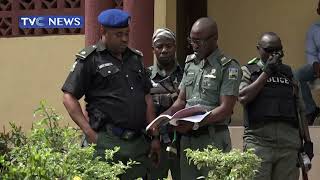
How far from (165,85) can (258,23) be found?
383 cm

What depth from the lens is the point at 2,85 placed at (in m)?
8.80

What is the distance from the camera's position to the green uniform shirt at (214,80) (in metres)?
4.37

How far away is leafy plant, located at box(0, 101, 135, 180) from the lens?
10.0ft

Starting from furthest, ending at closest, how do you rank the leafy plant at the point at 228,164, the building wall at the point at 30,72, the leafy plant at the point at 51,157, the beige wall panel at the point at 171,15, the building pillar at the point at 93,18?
the building wall at the point at 30,72, the beige wall panel at the point at 171,15, the building pillar at the point at 93,18, the leafy plant at the point at 228,164, the leafy plant at the point at 51,157

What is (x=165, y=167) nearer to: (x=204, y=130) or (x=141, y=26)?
(x=204, y=130)

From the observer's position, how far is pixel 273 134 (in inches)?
191

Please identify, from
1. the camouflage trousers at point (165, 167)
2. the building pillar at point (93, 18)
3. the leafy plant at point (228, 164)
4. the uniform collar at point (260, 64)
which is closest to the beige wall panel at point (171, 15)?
the building pillar at point (93, 18)

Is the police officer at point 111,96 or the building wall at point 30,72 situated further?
the building wall at point 30,72

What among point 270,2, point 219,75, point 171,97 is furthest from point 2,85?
point 219,75

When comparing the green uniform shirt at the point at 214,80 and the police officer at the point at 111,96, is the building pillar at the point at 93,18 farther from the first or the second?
the green uniform shirt at the point at 214,80

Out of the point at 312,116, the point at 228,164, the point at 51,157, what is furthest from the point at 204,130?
the point at 312,116

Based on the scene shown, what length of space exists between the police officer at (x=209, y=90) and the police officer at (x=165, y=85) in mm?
319

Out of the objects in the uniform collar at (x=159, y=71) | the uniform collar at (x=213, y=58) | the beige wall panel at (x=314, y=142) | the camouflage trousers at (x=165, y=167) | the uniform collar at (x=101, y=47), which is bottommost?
the beige wall panel at (x=314, y=142)

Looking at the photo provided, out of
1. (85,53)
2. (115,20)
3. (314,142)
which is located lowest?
(314,142)
